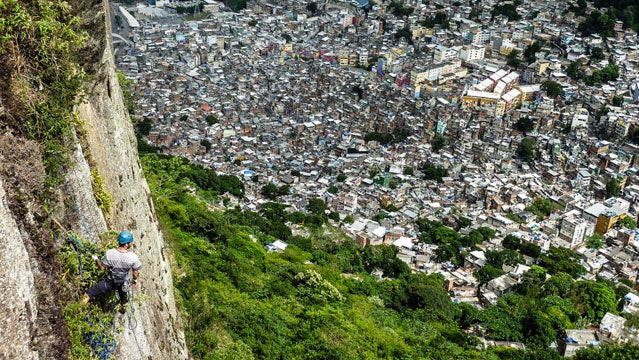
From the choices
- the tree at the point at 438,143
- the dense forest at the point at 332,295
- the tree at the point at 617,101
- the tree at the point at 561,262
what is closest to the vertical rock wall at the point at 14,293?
the dense forest at the point at 332,295

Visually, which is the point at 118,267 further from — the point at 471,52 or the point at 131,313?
the point at 471,52

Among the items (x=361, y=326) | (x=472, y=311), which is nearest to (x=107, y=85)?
(x=361, y=326)

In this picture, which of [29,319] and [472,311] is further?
[472,311]

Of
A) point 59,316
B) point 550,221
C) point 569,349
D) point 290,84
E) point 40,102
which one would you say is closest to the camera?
point 59,316

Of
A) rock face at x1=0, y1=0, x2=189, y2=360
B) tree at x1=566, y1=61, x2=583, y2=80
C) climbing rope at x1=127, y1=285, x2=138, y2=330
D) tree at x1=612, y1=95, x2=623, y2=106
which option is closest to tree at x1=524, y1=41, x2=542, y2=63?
tree at x1=566, y1=61, x2=583, y2=80

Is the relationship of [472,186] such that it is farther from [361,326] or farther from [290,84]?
[361,326]

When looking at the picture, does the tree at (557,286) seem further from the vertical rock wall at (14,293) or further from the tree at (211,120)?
the tree at (211,120)
